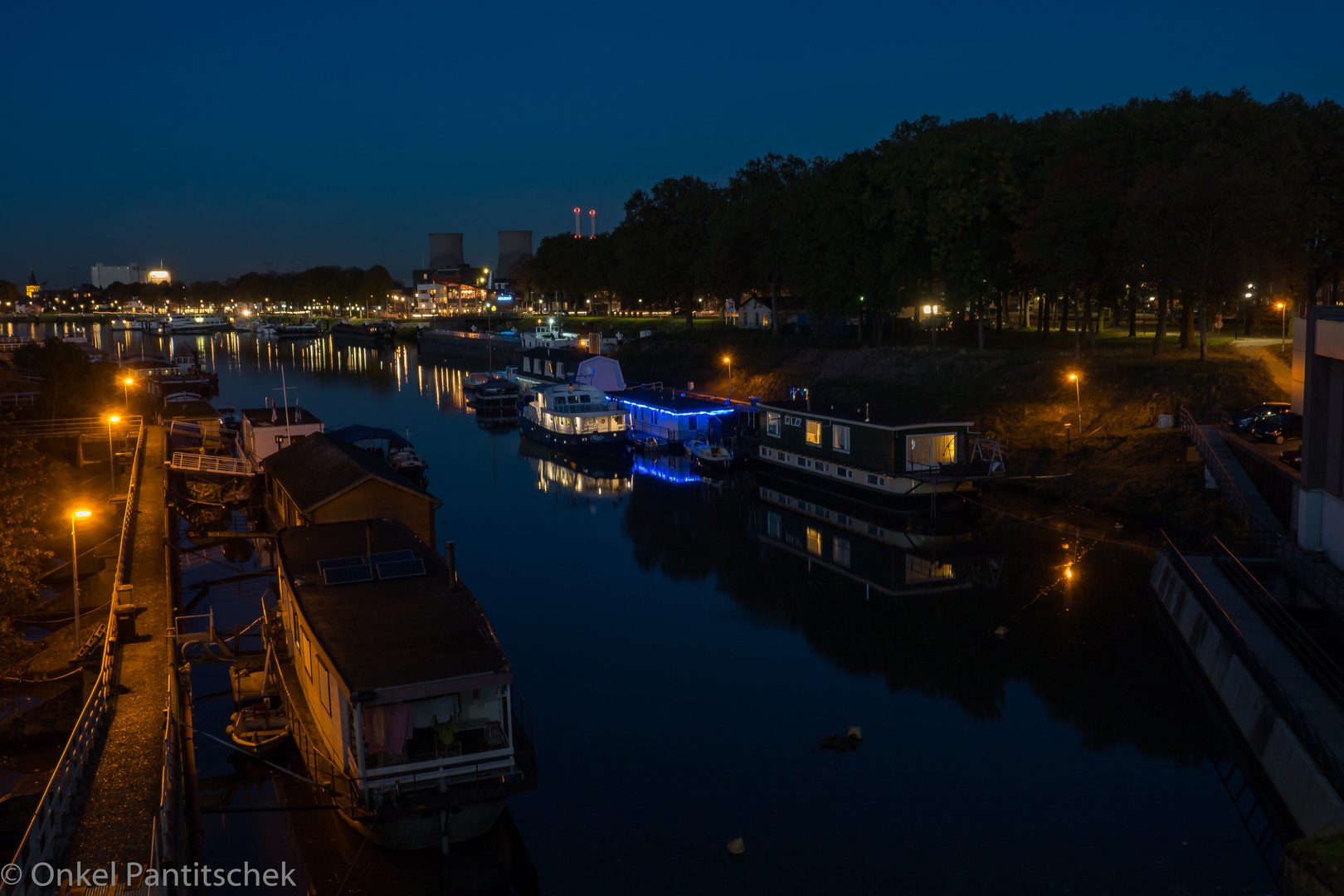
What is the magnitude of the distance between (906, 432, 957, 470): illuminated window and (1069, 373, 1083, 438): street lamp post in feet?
20.5

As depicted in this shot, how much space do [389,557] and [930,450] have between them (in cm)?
2179

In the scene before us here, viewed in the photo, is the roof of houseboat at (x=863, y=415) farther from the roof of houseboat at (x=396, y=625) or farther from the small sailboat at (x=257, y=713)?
the small sailboat at (x=257, y=713)

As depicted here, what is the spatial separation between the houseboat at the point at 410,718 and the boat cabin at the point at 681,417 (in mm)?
32432

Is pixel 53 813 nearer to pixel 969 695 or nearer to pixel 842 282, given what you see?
pixel 969 695

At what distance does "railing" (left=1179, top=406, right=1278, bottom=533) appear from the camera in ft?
75.2

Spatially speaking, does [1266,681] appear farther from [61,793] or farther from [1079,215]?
[1079,215]

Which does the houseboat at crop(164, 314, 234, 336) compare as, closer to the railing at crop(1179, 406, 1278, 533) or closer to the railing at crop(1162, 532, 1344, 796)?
the railing at crop(1179, 406, 1278, 533)

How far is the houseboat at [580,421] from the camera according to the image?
153ft

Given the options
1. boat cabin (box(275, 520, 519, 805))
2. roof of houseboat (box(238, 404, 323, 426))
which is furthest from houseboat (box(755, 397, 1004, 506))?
boat cabin (box(275, 520, 519, 805))

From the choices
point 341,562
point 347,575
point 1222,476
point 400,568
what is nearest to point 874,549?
point 1222,476

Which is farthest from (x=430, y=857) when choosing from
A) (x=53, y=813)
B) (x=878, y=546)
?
(x=878, y=546)

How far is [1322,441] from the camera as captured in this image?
66.6 feet

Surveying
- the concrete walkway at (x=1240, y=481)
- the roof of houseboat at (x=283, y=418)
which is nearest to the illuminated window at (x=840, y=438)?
the concrete walkway at (x=1240, y=481)

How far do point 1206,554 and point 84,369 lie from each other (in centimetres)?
5127
